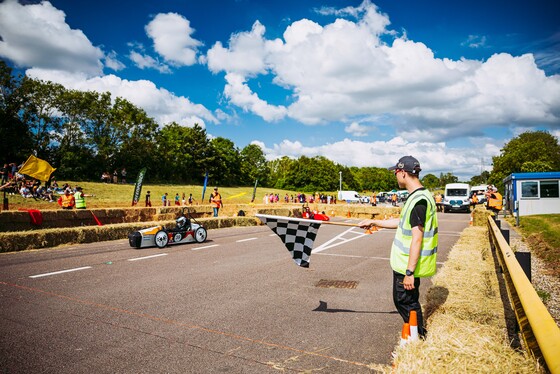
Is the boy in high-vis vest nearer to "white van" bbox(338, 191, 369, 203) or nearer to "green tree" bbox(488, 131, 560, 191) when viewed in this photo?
"white van" bbox(338, 191, 369, 203)

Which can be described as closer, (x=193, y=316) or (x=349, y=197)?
(x=193, y=316)

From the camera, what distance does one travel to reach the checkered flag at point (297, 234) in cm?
512

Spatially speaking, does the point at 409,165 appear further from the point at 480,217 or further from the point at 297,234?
the point at 480,217

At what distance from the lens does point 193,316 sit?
5.09 metres

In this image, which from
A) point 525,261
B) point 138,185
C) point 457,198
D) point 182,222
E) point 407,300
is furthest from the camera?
point 457,198

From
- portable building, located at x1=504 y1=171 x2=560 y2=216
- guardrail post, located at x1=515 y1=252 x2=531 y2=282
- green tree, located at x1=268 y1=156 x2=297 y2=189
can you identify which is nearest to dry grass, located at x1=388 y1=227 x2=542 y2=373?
guardrail post, located at x1=515 y1=252 x2=531 y2=282

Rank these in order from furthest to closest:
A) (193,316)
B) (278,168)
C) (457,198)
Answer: (278,168), (457,198), (193,316)

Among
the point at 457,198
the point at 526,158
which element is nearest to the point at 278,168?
the point at 526,158

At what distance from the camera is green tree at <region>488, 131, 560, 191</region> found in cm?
5746

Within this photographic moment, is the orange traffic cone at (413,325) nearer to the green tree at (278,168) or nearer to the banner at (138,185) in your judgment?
the banner at (138,185)

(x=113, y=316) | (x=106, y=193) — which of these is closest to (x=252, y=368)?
(x=113, y=316)

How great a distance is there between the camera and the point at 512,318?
4730mm

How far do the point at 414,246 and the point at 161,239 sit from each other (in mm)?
10174

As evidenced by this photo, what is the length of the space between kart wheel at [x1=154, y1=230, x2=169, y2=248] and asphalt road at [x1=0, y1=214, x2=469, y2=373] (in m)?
2.22
